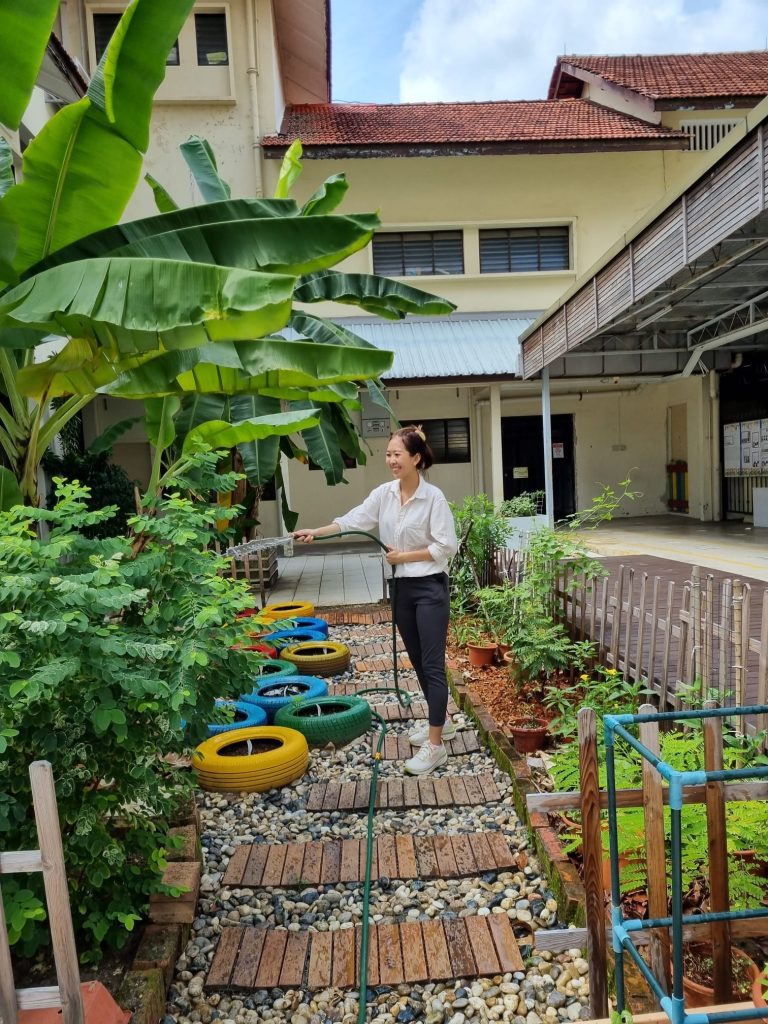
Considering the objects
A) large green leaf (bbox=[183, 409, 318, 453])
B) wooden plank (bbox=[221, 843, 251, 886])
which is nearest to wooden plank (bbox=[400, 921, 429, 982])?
wooden plank (bbox=[221, 843, 251, 886])

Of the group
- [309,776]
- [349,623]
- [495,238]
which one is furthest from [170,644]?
[495,238]

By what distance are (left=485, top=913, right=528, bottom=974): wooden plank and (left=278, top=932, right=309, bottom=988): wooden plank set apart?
76cm

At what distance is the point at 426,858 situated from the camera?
3.37 meters

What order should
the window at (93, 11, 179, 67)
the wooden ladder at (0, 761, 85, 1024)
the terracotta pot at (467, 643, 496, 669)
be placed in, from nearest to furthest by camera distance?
the wooden ladder at (0, 761, 85, 1024), the terracotta pot at (467, 643, 496, 669), the window at (93, 11, 179, 67)

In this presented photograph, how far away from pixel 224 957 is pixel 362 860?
0.86 m

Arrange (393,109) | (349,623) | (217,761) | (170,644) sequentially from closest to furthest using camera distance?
(170,644)
(217,761)
(349,623)
(393,109)

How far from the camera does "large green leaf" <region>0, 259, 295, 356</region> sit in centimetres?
260

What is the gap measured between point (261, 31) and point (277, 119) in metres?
1.68

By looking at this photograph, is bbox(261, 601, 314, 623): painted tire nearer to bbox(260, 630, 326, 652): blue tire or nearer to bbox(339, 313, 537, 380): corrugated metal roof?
bbox(260, 630, 326, 652): blue tire

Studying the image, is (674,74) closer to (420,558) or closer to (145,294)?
(420,558)

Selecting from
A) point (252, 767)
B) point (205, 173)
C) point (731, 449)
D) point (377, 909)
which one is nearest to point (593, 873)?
point (377, 909)

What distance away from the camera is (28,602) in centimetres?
216

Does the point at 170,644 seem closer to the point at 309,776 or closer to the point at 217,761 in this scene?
the point at 217,761

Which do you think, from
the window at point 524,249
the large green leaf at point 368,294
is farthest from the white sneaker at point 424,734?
the window at point 524,249
